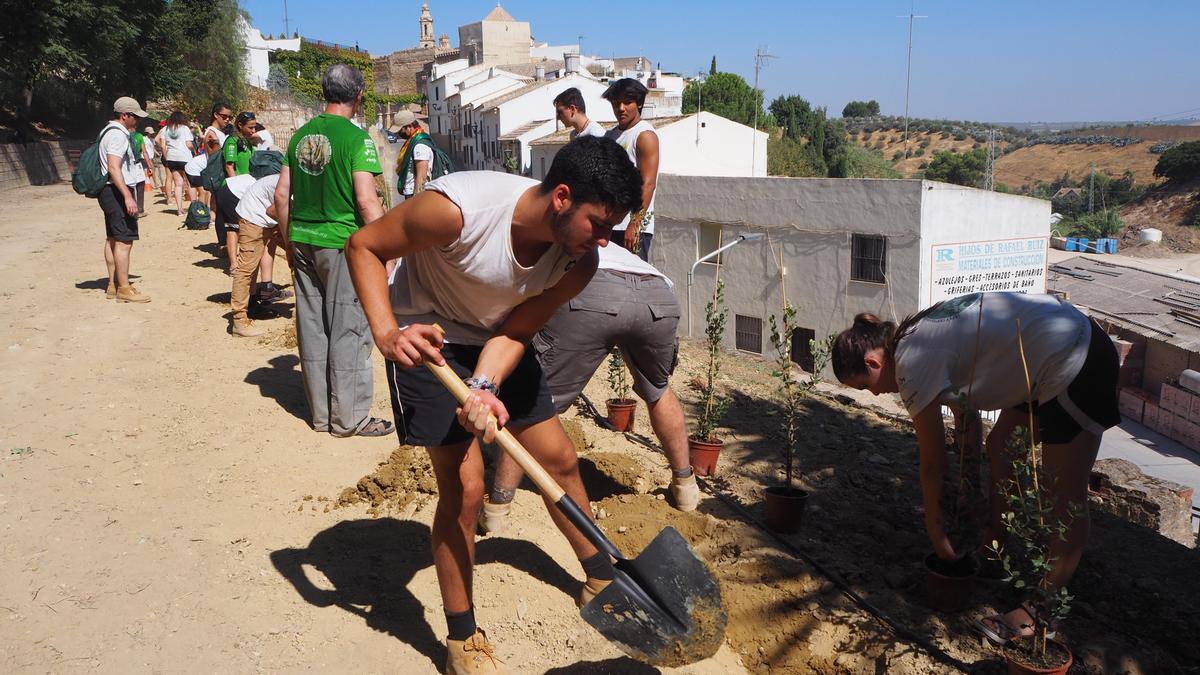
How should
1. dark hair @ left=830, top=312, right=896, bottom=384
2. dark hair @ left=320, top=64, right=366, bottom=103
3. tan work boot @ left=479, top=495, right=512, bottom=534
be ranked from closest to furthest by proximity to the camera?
dark hair @ left=830, top=312, right=896, bottom=384 < tan work boot @ left=479, top=495, right=512, bottom=534 < dark hair @ left=320, top=64, right=366, bottom=103

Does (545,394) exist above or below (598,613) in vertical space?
above

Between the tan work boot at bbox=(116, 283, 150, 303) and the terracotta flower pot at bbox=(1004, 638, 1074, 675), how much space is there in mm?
7937

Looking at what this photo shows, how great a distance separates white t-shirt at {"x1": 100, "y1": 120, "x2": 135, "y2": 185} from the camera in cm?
763

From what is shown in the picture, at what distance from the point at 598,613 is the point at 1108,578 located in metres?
2.62

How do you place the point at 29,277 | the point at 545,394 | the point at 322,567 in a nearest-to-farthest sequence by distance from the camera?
1. the point at 545,394
2. the point at 322,567
3. the point at 29,277

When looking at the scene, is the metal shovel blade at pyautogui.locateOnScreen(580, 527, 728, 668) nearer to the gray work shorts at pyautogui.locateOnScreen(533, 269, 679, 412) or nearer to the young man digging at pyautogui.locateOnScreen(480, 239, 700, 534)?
the gray work shorts at pyautogui.locateOnScreen(533, 269, 679, 412)

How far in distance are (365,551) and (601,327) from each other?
1460 millimetres

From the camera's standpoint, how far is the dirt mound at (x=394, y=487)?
4.32 meters

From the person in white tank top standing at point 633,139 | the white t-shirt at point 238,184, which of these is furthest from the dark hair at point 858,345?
the white t-shirt at point 238,184

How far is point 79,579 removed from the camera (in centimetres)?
354

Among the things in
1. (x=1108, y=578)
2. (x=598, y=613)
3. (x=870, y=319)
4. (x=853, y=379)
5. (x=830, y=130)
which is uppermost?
(x=830, y=130)

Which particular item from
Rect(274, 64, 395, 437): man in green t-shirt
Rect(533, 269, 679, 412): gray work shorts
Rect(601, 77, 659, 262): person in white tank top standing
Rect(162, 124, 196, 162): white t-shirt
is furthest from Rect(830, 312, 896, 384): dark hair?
Rect(162, 124, 196, 162): white t-shirt

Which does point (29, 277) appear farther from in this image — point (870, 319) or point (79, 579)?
point (870, 319)

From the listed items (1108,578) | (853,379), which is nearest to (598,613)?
(853,379)
